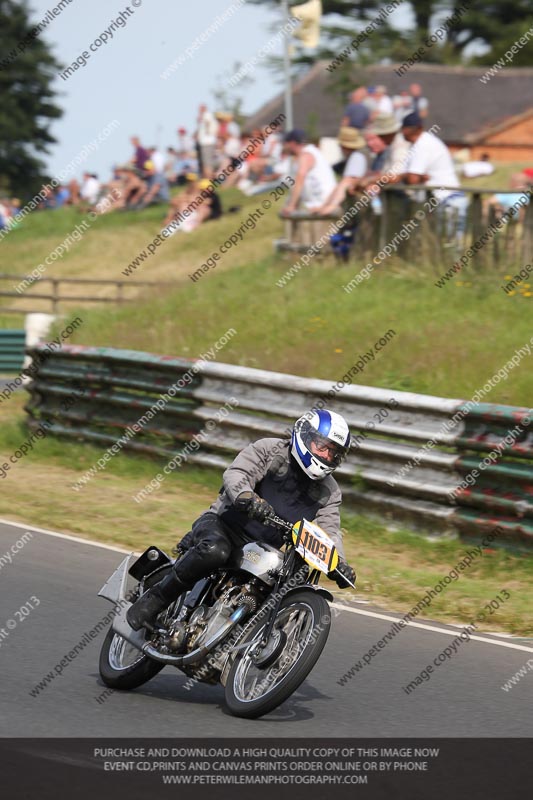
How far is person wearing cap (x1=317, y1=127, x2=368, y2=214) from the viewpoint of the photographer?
1664 cm

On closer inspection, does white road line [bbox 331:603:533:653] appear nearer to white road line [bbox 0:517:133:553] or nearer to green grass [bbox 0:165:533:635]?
green grass [bbox 0:165:533:635]

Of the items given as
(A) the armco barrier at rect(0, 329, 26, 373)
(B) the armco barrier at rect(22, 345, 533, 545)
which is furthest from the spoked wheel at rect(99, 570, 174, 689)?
(A) the armco barrier at rect(0, 329, 26, 373)

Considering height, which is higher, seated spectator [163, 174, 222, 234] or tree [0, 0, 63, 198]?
seated spectator [163, 174, 222, 234]

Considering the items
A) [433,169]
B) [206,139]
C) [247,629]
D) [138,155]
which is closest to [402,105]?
[433,169]

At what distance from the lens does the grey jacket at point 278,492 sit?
6551 mm

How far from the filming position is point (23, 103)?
62781 mm

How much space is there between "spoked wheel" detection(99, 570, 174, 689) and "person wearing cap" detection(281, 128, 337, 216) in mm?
10742

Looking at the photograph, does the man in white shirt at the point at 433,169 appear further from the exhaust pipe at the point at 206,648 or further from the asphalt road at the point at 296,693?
the exhaust pipe at the point at 206,648

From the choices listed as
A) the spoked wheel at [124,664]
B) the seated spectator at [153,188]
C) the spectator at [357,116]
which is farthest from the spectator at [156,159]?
the spoked wheel at [124,664]

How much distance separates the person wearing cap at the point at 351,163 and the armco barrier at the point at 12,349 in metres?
7.37

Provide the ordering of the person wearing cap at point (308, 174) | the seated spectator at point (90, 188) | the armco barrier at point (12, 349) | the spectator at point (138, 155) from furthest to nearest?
the seated spectator at point (90, 188)
the spectator at point (138, 155)
the armco barrier at point (12, 349)
the person wearing cap at point (308, 174)
